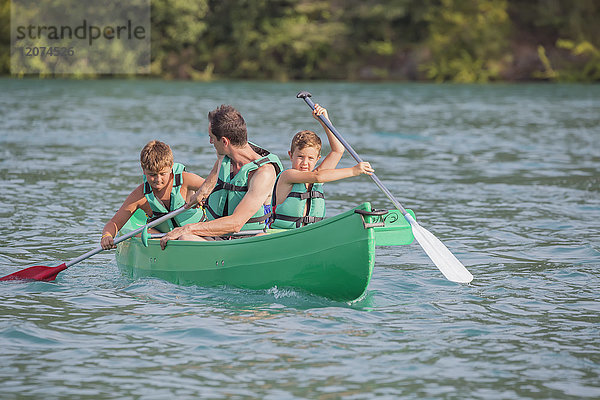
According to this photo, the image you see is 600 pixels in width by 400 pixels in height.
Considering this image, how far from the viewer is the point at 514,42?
34.7m

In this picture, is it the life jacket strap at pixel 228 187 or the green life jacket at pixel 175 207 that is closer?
the life jacket strap at pixel 228 187

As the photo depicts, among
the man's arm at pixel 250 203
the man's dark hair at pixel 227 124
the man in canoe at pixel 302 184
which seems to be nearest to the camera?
the man's dark hair at pixel 227 124

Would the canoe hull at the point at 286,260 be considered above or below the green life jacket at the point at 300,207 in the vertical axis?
below

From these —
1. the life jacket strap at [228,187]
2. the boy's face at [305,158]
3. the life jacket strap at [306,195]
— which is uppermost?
the boy's face at [305,158]

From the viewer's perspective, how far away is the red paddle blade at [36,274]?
611 centimetres

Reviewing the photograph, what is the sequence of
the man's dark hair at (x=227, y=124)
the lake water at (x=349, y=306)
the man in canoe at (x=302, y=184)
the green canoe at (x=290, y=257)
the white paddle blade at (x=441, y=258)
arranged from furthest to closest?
1. the man in canoe at (x=302, y=184)
2. the white paddle blade at (x=441, y=258)
3. the man's dark hair at (x=227, y=124)
4. the green canoe at (x=290, y=257)
5. the lake water at (x=349, y=306)

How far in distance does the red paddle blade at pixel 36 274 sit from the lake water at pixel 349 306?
89mm

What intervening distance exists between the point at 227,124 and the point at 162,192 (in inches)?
34.7

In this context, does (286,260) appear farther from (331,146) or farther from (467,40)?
(467,40)

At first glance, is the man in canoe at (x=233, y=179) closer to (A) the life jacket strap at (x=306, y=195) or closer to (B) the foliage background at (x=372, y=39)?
(A) the life jacket strap at (x=306, y=195)

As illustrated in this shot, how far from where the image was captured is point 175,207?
20.1ft

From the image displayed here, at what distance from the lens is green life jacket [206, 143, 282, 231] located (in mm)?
5660

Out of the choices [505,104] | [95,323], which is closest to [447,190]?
[95,323]

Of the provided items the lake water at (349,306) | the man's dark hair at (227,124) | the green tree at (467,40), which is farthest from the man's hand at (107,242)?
the green tree at (467,40)
